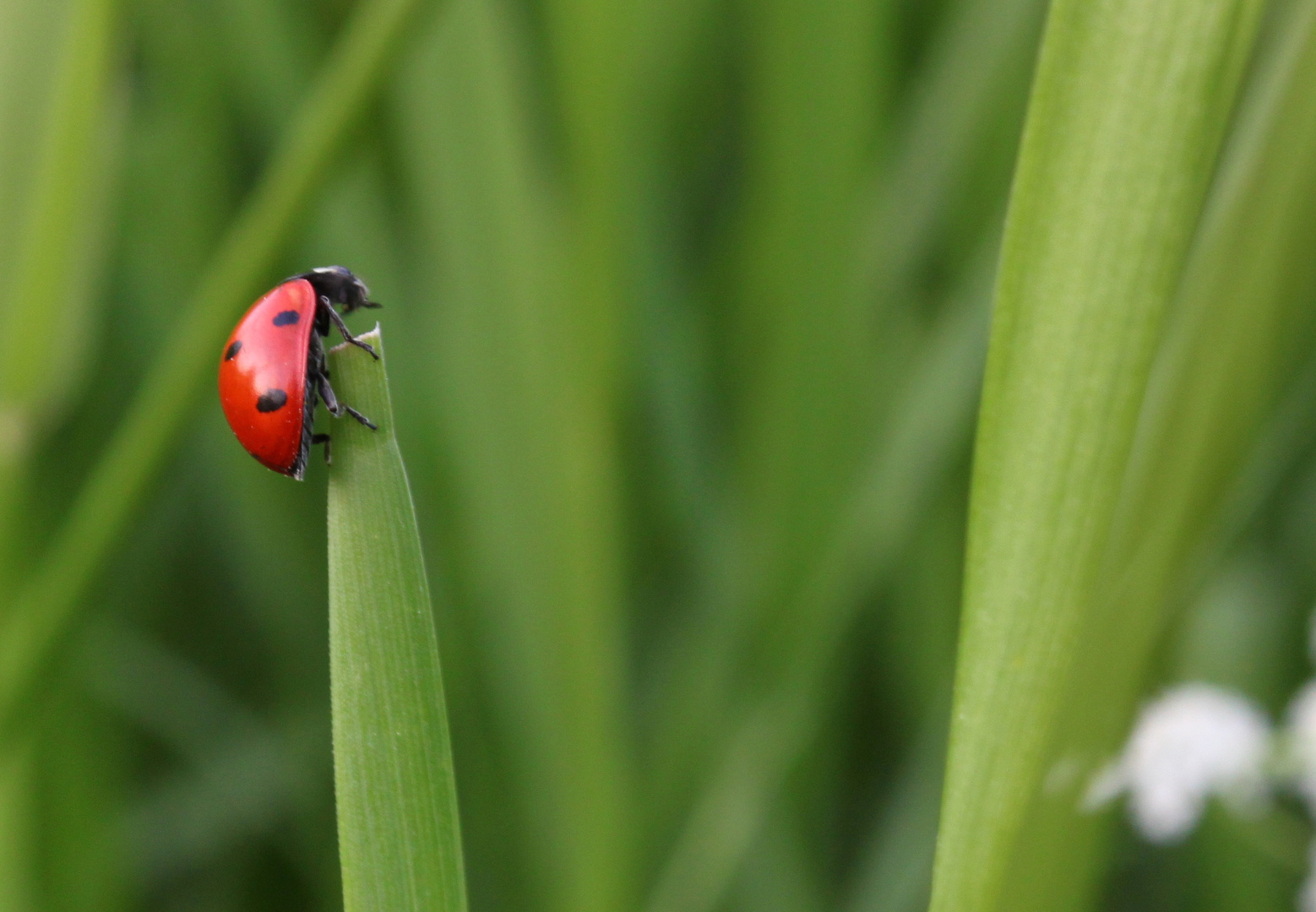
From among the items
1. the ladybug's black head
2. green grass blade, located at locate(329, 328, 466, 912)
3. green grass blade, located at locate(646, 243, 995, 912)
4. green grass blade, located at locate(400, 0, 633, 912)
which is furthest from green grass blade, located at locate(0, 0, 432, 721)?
green grass blade, located at locate(646, 243, 995, 912)

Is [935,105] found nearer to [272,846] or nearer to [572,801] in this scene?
[572,801]

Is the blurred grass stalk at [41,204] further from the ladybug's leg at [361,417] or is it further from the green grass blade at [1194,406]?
the green grass blade at [1194,406]

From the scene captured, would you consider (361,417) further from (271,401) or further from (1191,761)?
(1191,761)

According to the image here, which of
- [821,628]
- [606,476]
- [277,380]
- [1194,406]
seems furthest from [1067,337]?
[821,628]

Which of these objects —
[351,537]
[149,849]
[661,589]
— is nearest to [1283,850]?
[661,589]

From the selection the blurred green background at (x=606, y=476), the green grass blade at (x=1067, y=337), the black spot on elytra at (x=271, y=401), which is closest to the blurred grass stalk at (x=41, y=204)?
the blurred green background at (x=606, y=476)

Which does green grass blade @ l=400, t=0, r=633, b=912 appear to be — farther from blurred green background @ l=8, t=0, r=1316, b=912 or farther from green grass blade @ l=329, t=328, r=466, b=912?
green grass blade @ l=329, t=328, r=466, b=912
